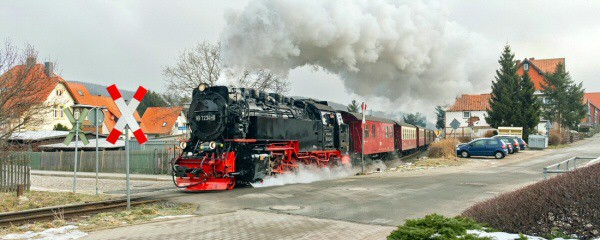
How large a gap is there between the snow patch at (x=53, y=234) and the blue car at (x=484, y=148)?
25.8 metres

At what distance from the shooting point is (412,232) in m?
4.58

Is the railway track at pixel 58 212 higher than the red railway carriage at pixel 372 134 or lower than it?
lower

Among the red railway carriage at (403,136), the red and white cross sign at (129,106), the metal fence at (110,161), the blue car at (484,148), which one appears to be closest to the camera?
the red and white cross sign at (129,106)

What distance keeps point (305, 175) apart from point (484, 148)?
16.4 metres

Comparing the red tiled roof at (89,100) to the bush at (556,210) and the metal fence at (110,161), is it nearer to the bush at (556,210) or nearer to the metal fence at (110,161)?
the metal fence at (110,161)

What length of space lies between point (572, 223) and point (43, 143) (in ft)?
122

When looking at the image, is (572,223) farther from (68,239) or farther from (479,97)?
(479,97)

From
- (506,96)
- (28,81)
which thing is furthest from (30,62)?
(506,96)

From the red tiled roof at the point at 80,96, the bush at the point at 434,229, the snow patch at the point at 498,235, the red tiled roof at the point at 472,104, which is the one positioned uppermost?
the red tiled roof at the point at 80,96

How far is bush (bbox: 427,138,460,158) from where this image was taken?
27.1 m

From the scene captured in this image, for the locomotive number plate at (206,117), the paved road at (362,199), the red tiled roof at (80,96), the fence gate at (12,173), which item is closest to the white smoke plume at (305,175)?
the paved road at (362,199)

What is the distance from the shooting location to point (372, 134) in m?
23.0

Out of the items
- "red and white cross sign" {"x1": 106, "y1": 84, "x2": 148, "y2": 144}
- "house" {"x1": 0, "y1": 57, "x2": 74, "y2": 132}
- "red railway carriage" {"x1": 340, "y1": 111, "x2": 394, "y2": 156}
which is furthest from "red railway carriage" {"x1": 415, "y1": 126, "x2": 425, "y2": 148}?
"red and white cross sign" {"x1": 106, "y1": 84, "x2": 148, "y2": 144}

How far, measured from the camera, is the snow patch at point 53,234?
21.7 ft
